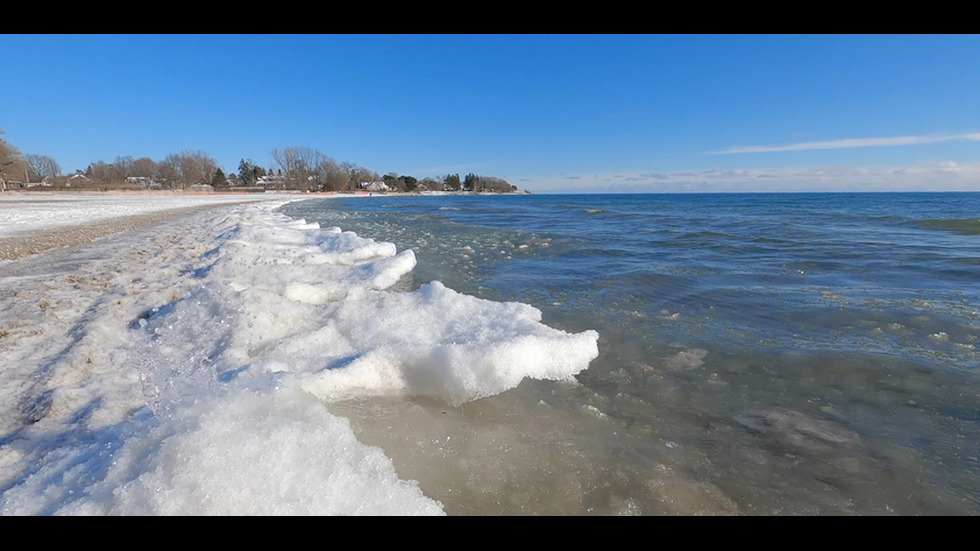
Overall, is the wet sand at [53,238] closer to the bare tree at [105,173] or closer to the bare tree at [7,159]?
the bare tree at [7,159]

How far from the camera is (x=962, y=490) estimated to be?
1.96m

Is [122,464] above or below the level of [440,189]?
below

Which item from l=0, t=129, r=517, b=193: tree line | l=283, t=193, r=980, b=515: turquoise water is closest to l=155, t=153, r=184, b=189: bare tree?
l=0, t=129, r=517, b=193: tree line

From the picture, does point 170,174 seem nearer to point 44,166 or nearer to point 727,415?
point 44,166

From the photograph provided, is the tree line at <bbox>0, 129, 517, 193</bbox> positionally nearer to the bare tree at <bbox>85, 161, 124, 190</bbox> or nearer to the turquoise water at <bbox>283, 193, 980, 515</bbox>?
the bare tree at <bbox>85, 161, 124, 190</bbox>

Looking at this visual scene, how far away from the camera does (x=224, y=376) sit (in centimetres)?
266

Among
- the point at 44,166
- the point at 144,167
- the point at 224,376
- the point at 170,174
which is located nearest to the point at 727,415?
the point at 224,376

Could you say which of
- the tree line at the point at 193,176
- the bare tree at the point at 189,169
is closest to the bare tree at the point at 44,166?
the tree line at the point at 193,176

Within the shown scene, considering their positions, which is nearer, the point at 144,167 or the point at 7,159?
the point at 7,159

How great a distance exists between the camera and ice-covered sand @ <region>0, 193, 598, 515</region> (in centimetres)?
161

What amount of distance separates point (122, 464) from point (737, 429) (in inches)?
126
